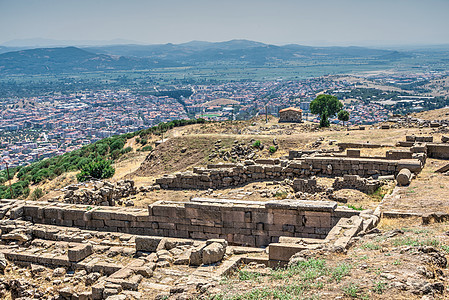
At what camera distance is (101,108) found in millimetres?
189250

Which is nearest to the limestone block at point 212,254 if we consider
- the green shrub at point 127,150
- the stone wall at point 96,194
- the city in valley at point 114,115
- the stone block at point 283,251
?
the stone block at point 283,251

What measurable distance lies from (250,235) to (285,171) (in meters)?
6.99

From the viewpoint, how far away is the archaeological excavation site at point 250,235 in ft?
26.7

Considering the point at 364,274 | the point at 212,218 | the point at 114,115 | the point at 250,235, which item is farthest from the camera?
the point at 114,115

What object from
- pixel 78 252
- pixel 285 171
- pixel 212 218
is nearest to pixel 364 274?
pixel 212 218

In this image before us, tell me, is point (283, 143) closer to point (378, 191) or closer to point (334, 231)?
point (378, 191)

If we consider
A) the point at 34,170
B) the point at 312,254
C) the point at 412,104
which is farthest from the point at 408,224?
the point at 412,104

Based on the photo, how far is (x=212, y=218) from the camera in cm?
1359

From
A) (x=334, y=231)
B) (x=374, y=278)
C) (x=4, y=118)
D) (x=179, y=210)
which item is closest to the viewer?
(x=374, y=278)

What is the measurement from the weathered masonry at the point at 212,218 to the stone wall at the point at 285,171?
20.7 ft

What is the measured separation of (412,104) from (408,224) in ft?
416

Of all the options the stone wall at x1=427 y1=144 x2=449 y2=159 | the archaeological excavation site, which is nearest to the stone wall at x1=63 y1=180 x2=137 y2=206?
the archaeological excavation site

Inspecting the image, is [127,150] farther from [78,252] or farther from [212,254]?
[212,254]

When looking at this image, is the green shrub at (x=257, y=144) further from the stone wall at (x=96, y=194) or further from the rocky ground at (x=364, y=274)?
the rocky ground at (x=364, y=274)
